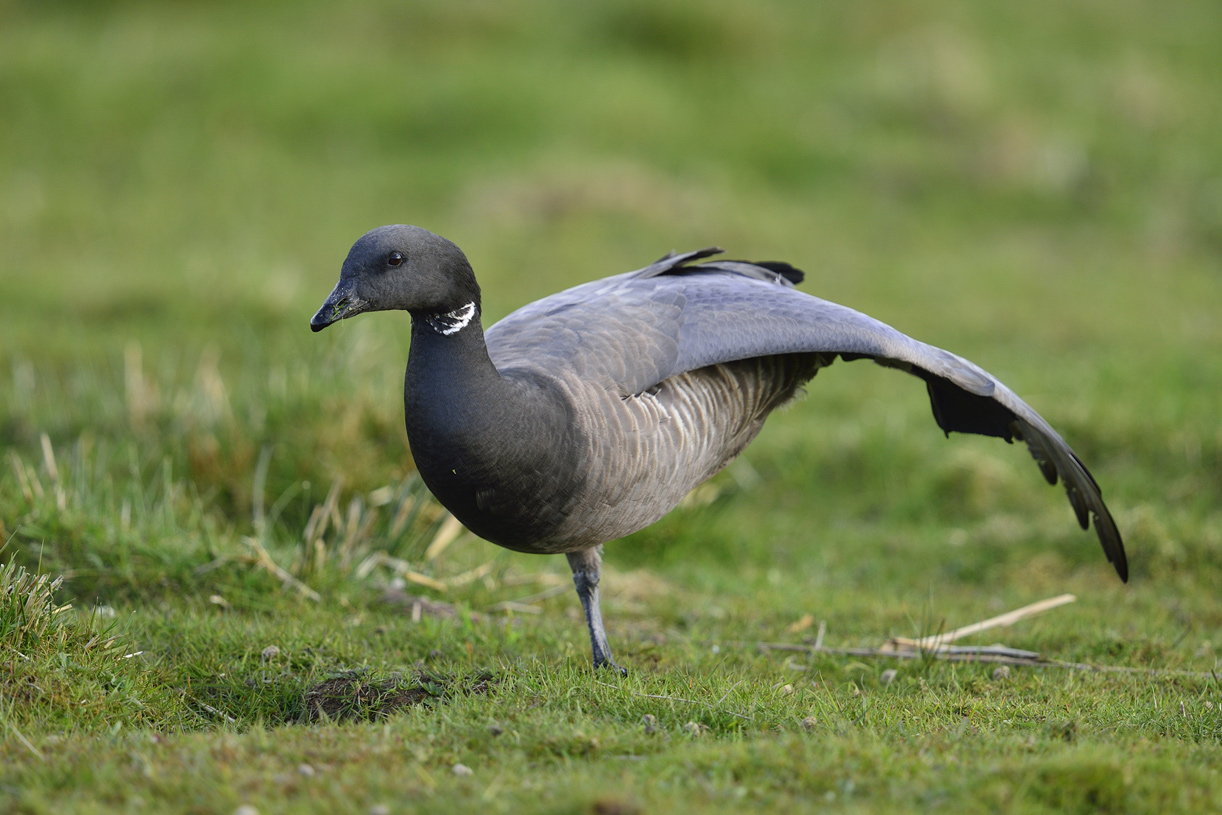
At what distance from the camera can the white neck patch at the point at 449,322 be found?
415 centimetres

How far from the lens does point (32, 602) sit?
421 cm

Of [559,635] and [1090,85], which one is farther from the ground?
[1090,85]

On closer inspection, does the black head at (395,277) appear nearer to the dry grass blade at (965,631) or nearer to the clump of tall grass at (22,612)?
the clump of tall grass at (22,612)

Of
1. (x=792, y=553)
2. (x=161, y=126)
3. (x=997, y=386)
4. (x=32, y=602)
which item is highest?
(x=161, y=126)

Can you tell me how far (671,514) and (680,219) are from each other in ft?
18.4

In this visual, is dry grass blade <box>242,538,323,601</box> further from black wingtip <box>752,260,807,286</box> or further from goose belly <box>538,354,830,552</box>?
black wingtip <box>752,260,807,286</box>

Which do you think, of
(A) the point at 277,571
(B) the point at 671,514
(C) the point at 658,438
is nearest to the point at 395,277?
(C) the point at 658,438

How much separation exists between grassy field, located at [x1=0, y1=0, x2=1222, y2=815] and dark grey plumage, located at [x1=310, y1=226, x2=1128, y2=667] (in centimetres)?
69

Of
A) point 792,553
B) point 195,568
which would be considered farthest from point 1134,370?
point 195,568

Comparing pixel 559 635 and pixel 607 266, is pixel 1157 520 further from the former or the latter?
pixel 607 266

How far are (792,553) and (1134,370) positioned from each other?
11.8 ft

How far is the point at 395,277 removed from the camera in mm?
4047

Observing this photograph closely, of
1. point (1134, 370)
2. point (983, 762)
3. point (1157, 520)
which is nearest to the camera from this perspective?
point (983, 762)

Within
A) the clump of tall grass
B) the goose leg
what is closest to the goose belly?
the goose leg
